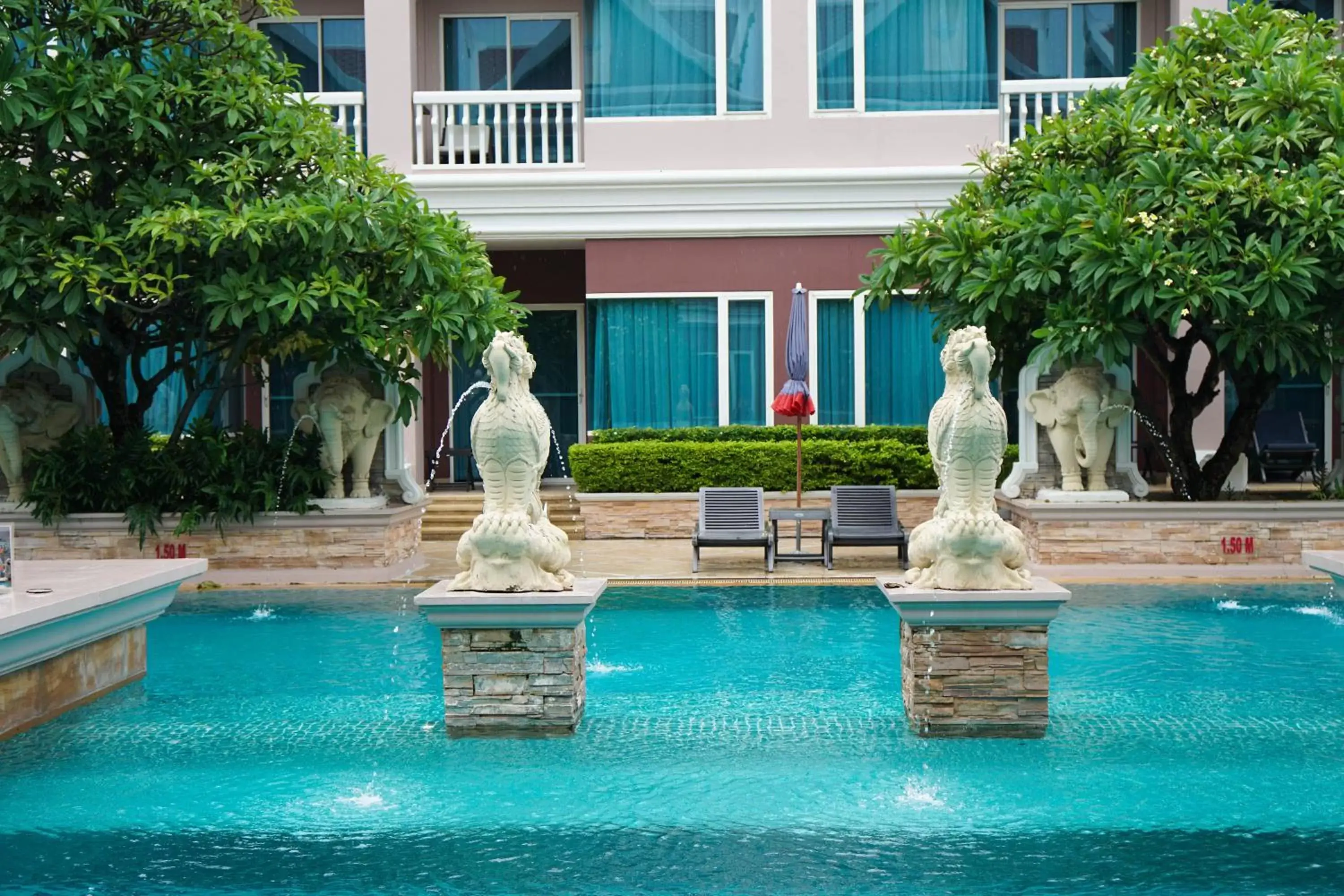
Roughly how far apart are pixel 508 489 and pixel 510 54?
572 inches

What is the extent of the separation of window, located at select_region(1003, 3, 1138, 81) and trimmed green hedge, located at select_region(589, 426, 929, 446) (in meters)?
6.07

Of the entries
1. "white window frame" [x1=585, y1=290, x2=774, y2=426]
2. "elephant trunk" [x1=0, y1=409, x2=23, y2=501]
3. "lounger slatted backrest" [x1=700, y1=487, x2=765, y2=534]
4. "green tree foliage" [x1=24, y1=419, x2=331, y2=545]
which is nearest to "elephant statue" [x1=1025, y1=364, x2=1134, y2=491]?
"lounger slatted backrest" [x1=700, y1=487, x2=765, y2=534]

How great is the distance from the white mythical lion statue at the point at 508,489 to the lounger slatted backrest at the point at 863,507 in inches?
278

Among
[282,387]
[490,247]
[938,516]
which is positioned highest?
[490,247]

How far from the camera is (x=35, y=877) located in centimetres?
586

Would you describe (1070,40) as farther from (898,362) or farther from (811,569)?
(811,569)

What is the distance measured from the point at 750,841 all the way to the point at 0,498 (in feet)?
40.1

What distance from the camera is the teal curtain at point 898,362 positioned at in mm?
19219

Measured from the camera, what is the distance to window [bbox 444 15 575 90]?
2111 centimetres

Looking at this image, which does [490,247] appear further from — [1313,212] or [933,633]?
[933,633]

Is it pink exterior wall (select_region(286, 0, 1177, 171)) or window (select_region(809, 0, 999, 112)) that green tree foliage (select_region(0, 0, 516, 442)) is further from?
window (select_region(809, 0, 999, 112))

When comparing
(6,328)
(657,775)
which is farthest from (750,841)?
(6,328)

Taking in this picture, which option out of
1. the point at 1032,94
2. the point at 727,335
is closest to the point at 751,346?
the point at 727,335

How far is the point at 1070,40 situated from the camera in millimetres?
20391
